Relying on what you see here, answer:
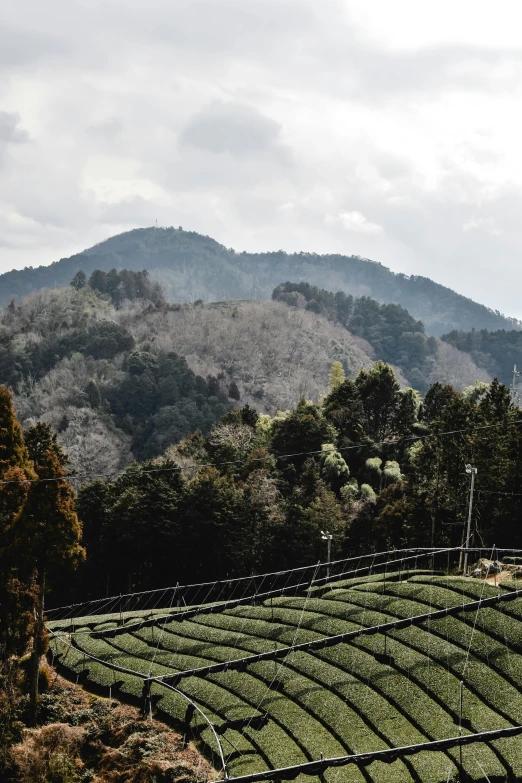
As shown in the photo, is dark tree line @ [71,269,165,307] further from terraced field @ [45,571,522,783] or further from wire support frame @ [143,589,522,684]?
wire support frame @ [143,589,522,684]

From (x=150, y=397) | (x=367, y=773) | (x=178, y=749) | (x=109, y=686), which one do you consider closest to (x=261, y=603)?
(x=109, y=686)

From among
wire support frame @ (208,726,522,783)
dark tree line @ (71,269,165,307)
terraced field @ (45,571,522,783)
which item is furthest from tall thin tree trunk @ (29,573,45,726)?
dark tree line @ (71,269,165,307)

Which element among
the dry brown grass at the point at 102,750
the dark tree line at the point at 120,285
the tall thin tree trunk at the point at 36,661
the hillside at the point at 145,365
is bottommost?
the dry brown grass at the point at 102,750

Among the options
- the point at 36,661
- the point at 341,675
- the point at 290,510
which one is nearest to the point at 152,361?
the point at 290,510

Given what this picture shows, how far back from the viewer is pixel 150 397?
118 metres

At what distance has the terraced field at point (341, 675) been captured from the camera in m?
27.1

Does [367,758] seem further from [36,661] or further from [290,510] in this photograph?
[290,510]

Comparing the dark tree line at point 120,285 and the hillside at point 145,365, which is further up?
the dark tree line at point 120,285

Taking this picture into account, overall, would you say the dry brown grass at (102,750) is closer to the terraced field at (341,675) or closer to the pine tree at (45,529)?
the terraced field at (341,675)

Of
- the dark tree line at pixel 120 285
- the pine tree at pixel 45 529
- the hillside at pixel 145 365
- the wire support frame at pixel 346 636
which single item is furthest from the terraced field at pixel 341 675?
the dark tree line at pixel 120 285

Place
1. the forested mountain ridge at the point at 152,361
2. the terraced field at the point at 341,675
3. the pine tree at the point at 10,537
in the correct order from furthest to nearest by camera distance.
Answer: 1. the forested mountain ridge at the point at 152,361
2. the pine tree at the point at 10,537
3. the terraced field at the point at 341,675

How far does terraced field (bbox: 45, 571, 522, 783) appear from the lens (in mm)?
27078

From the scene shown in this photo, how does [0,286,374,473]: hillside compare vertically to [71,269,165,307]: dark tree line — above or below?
below

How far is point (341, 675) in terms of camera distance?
32188 mm
